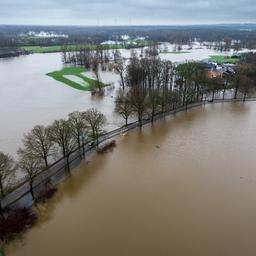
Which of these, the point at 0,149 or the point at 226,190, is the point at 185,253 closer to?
the point at 226,190

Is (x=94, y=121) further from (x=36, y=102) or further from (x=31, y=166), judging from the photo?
(x=36, y=102)

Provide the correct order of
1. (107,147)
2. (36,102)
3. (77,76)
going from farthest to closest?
(77,76), (36,102), (107,147)

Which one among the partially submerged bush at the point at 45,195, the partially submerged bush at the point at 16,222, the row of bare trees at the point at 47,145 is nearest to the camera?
the partially submerged bush at the point at 16,222

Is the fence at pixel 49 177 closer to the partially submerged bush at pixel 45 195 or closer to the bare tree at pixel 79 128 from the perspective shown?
the partially submerged bush at pixel 45 195

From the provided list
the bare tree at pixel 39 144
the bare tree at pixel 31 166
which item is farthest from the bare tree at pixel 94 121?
the bare tree at pixel 31 166

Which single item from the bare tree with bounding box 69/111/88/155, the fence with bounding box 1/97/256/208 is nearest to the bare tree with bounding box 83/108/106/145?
the bare tree with bounding box 69/111/88/155

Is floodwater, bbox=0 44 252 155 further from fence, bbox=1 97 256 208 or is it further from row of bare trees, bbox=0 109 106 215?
fence, bbox=1 97 256 208

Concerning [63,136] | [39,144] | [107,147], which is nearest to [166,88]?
[107,147]

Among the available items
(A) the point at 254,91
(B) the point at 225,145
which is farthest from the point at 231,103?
(B) the point at 225,145
